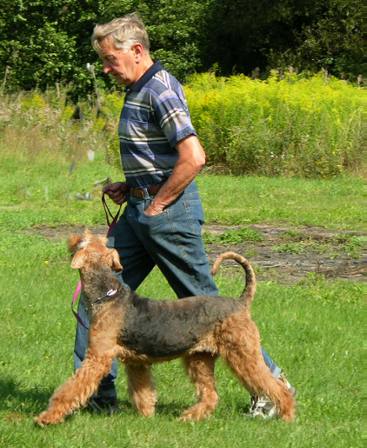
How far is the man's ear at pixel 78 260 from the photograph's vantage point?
5.89 m

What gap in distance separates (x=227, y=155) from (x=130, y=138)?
50.2ft

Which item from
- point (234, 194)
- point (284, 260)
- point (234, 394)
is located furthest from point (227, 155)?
point (234, 394)

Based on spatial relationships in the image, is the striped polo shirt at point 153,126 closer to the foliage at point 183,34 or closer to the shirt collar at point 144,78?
the shirt collar at point 144,78

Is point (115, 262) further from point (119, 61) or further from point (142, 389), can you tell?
point (119, 61)

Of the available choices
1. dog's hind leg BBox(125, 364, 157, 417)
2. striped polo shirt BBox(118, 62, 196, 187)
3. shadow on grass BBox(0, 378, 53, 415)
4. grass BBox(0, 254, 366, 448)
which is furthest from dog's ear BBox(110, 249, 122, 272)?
shadow on grass BBox(0, 378, 53, 415)

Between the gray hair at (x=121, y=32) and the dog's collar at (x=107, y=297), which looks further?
the dog's collar at (x=107, y=297)

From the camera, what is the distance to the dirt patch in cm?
1135

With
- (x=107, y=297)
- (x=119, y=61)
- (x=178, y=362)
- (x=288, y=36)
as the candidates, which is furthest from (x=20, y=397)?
(x=288, y=36)

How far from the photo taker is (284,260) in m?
12.0

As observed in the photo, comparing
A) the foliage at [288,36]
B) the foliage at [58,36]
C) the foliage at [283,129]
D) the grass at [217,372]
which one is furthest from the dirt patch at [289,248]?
the foliage at [288,36]

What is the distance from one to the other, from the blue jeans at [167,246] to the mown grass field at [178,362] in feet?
1.62

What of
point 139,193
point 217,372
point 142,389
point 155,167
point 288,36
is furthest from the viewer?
point 288,36

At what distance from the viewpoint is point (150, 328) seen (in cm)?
595

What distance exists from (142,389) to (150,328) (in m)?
0.49
